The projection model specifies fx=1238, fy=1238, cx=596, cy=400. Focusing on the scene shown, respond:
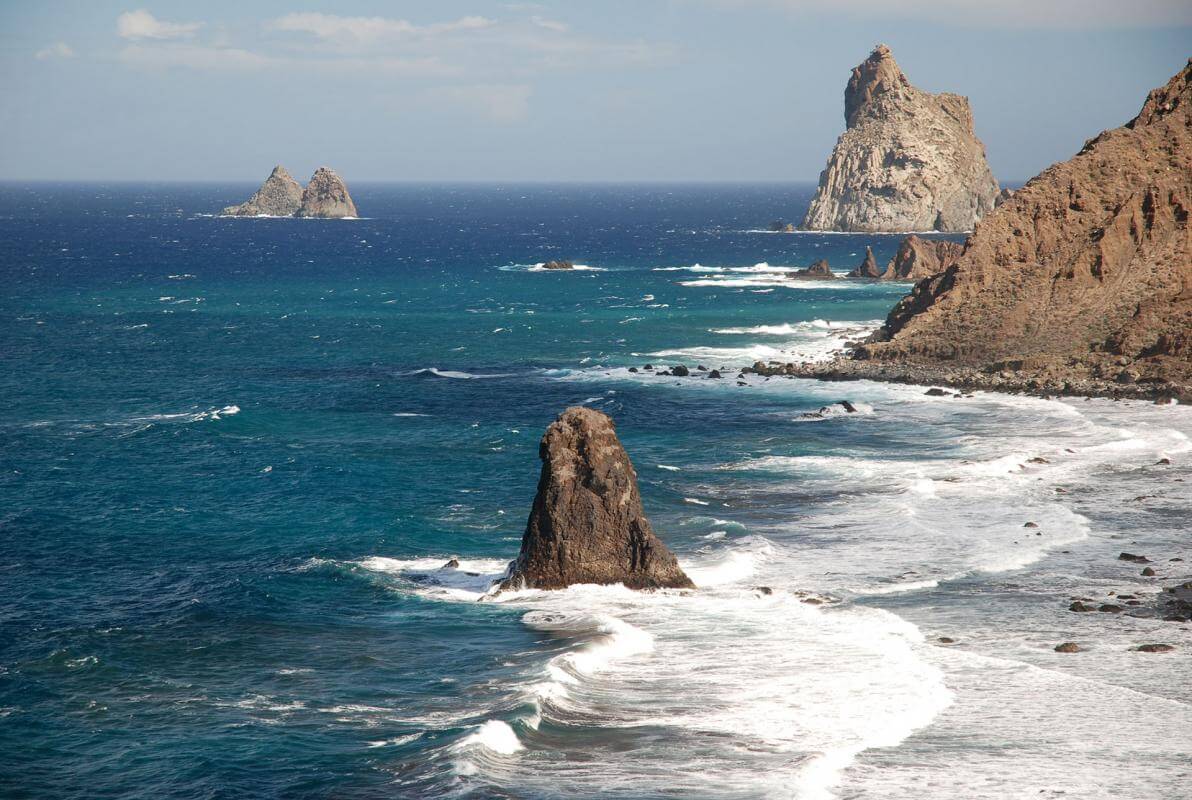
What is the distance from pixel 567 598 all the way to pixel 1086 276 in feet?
208

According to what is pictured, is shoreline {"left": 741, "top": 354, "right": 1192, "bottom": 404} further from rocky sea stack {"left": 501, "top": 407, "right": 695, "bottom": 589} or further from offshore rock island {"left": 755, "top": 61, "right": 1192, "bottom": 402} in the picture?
rocky sea stack {"left": 501, "top": 407, "right": 695, "bottom": 589}

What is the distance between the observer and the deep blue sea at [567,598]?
3291 cm

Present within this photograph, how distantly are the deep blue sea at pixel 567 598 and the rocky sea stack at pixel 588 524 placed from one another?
1.15 meters

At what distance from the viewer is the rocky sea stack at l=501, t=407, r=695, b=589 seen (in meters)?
46.6

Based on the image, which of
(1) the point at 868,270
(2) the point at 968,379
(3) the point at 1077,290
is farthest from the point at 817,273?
(2) the point at 968,379

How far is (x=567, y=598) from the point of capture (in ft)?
153

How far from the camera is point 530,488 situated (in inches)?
2542

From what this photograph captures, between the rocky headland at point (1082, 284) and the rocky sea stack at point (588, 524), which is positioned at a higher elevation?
the rocky headland at point (1082, 284)

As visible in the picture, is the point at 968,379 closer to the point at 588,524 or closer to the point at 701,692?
the point at 588,524

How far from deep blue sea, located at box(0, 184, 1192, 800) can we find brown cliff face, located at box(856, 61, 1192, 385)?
30.0ft

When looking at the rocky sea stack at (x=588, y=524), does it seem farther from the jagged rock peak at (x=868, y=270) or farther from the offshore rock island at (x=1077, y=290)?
the jagged rock peak at (x=868, y=270)

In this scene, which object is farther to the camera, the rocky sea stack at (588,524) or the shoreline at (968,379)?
the shoreline at (968,379)

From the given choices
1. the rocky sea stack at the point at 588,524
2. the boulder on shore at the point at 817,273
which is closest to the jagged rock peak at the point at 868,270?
the boulder on shore at the point at 817,273

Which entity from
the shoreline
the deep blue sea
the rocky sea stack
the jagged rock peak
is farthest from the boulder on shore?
the rocky sea stack
